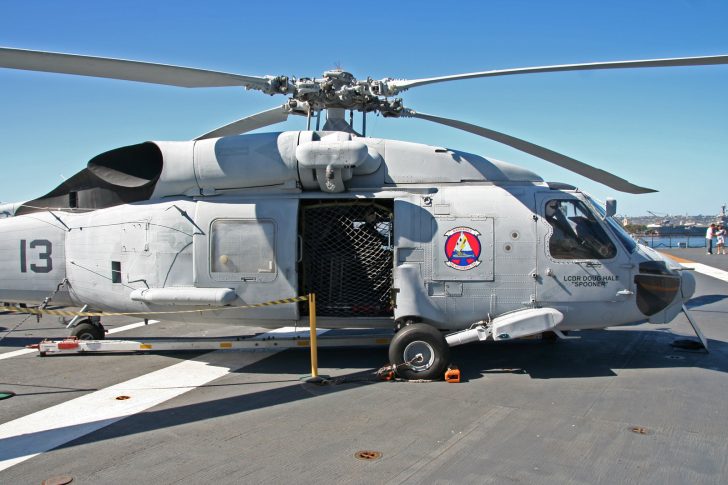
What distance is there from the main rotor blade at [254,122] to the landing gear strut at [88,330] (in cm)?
347

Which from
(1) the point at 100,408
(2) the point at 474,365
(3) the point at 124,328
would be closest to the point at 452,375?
(2) the point at 474,365

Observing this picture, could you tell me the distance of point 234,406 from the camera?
19.3ft

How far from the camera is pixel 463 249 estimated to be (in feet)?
23.6

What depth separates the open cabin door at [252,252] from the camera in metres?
7.34

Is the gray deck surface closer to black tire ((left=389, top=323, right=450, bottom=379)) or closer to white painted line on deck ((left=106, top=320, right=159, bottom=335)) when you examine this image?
black tire ((left=389, top=323, right=450, bottom=379))

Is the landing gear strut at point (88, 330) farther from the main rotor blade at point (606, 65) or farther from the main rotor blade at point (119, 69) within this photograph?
the main rotor blade at point (606, 65)

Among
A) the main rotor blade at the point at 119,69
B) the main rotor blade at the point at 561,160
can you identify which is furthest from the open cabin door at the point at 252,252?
the main rotor blade at the point at 561,160

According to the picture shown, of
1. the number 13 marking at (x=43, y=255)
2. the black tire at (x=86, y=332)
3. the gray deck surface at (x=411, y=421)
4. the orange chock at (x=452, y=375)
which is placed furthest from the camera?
the black tire at (x=86, y=332)

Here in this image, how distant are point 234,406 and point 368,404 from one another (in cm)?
146

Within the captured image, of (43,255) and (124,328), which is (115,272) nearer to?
(43,255)

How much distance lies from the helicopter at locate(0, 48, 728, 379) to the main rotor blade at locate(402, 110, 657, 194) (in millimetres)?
27

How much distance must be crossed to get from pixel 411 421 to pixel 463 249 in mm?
2670

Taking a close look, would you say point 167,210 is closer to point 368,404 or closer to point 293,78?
point 293,78

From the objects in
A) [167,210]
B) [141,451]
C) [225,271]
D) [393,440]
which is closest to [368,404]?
[393,440]
